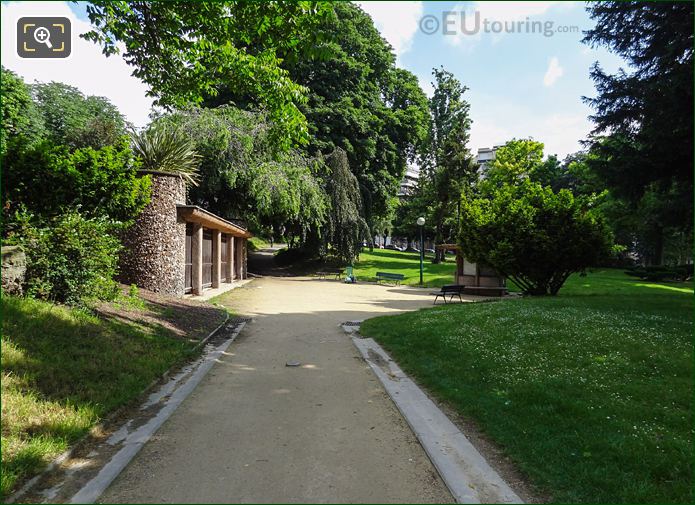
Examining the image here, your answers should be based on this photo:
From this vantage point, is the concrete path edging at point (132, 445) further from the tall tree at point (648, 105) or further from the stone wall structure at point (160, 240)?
the tall tree at point (648, 105)

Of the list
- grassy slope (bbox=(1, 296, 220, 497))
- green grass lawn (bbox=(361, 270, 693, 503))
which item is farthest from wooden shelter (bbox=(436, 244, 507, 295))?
grassy slope (bbox=(1, 296, 220, 497))

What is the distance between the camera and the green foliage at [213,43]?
7.79 meters

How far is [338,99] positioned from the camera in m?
31.3

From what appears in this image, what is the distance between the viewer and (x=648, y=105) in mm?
10000

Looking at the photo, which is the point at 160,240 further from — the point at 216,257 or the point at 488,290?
the point at 488,290

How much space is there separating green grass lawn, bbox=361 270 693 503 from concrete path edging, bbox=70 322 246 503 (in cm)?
346

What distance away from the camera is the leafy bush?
7.33 meters

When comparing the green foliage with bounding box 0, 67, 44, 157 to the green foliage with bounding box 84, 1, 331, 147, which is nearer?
the green foliage with bounding box 84, 1, 331, 147

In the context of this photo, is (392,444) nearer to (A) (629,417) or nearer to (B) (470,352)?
(A) (629,417)

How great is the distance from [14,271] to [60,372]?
2.71 meters

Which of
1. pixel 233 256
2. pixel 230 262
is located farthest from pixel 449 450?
pixel 233 256

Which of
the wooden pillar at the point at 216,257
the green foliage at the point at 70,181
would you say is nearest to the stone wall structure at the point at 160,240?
the green foliage at the point at 70,181

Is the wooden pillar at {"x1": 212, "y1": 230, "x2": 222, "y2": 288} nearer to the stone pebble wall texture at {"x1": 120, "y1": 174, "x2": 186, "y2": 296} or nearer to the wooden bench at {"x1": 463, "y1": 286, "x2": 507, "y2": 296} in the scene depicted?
the stone pebble wall texture at {"x1": 120, "y1": 174, "x2": 186, "y2": 296}

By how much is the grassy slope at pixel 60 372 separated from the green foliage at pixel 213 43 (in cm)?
522
